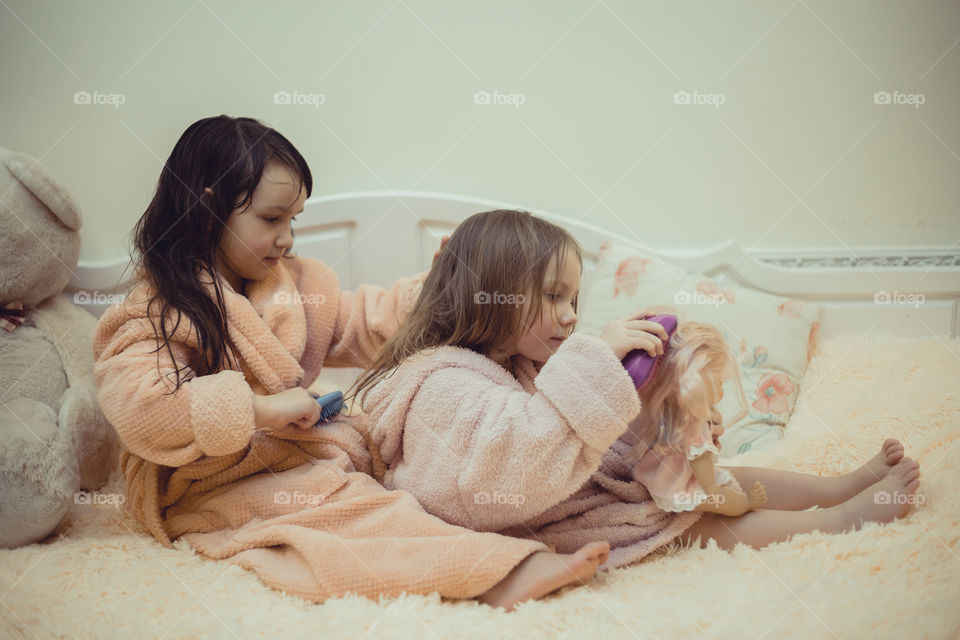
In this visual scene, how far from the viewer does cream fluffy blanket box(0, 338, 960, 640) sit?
79cm

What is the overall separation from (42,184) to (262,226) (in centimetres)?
48

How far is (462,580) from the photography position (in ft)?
2.87

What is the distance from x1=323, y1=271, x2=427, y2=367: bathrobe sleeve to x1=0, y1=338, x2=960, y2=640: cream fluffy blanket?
1.52 ft

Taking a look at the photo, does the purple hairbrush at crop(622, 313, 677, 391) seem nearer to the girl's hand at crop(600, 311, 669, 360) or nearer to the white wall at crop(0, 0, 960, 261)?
the girl's hand at crop(600, 311, 669, 360)

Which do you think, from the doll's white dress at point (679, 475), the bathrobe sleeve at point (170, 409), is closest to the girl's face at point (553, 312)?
the doll's white dress at point (679, 475)

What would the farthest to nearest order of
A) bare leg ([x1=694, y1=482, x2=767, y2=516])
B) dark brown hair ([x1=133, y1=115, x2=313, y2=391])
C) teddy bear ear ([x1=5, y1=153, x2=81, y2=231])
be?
teddy bear ear ([x1=5, y1=153, x2=81, y2=231])
dark brown hair ([x1=133, y1=115, x2=313, y2=391])
bare leg ([x1=694, y1=482, x2=767, y2=516])

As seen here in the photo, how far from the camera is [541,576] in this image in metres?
0.87

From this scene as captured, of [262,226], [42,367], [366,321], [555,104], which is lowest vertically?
[42,367]

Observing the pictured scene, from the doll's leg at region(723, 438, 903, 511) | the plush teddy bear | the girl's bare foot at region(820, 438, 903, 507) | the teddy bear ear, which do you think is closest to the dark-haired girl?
the plush teddy bear

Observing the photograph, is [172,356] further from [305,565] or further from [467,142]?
[467,142]

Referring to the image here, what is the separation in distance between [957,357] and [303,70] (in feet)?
4.97

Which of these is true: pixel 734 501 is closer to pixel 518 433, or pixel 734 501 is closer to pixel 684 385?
pixel 684 385

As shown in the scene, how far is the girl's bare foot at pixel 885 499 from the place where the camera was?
102cm

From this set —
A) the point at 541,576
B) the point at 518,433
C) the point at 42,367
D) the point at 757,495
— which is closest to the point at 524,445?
the point at 518,433
